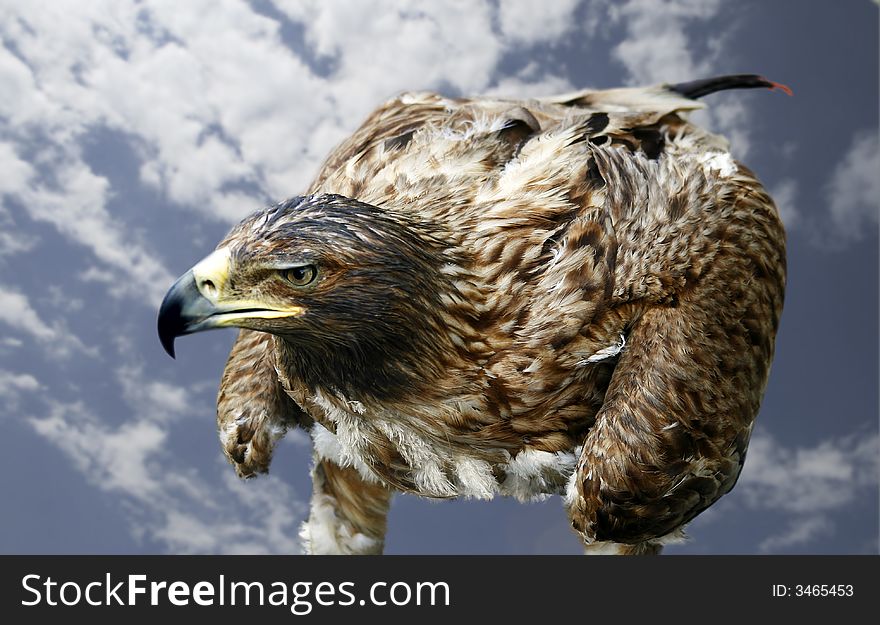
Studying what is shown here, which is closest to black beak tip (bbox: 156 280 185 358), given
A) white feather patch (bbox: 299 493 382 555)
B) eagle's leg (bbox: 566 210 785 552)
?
eagle's leg (bbox: 566 210 785 552)

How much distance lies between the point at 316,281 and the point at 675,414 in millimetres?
1873

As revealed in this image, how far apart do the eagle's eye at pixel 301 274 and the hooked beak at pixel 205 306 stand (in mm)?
120

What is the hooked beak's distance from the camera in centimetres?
344

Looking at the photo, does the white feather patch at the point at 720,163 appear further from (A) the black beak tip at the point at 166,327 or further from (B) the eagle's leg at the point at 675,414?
(A) the black beak tip at the point at 166,327

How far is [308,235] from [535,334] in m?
1.21

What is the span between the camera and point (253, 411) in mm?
4934

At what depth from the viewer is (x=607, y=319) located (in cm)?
412

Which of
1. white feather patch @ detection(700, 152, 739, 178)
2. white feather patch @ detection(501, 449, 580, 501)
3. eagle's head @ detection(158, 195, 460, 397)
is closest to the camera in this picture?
eagle's head @ detection(158, 195, 460, 397)

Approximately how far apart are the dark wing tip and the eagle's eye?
3492 millimetres

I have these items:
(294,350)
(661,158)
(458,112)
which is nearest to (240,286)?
(294,350)

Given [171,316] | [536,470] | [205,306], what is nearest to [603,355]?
[536,470]

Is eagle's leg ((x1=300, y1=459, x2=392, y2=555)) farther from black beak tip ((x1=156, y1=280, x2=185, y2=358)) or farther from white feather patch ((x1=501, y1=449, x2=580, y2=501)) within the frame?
black beak tip ((x1=156, y1=280, x2=185, y2=358))

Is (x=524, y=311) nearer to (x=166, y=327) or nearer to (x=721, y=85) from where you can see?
(x=166, y=327)

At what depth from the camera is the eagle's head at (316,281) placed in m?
3.42
